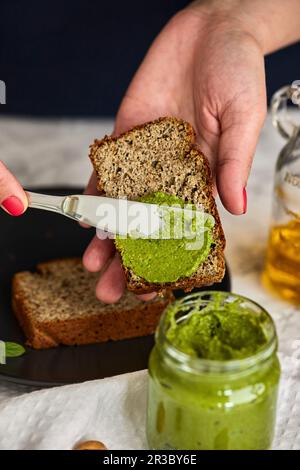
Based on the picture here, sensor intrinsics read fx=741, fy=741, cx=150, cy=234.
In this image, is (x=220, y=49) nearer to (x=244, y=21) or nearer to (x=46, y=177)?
(x=244, y=21)

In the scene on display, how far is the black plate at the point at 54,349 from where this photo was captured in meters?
2.12

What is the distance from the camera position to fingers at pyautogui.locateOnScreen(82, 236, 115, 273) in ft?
7.95

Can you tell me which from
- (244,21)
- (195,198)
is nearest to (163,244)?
(195,198)

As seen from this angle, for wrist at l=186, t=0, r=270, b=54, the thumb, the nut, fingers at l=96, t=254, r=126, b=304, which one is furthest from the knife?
wrist at l=186, t=0, r=270, b=54

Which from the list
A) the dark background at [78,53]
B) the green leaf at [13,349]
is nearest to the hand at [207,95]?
the green leaf at [13,349]

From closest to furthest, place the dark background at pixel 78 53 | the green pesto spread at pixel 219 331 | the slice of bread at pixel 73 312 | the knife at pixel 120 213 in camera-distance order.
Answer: the green pesto spread at pixel 219 331, the knife at pixel 120 213, the slice of bread at pixel 73 312, the dark background at pixel 78 53

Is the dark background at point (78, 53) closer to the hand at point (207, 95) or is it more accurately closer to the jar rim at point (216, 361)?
the hand at point (207, 95)

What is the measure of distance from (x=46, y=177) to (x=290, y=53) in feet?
4.34

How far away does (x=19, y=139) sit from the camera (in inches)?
141

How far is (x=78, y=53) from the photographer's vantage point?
140 inches

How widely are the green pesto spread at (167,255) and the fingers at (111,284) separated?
0.21 m

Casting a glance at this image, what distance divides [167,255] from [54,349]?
0.50 metres

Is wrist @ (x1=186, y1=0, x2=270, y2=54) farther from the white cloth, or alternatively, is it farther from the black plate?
the white cloth

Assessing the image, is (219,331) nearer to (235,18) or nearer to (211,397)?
(211,397)
